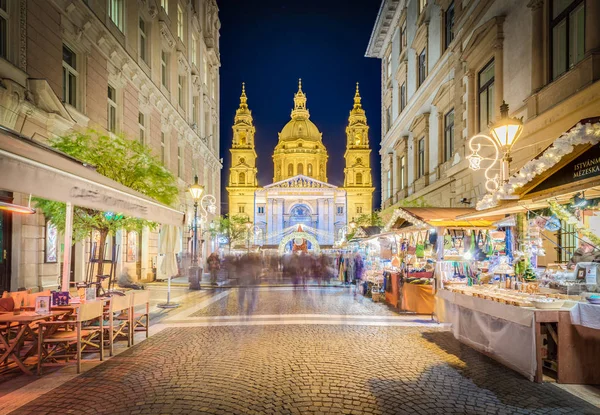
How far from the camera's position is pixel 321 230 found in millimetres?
80375

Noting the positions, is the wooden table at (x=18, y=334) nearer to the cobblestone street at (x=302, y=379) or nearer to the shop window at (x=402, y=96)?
the cobblestone street at (x=302, y=379)

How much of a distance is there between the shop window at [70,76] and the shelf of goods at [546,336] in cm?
1385

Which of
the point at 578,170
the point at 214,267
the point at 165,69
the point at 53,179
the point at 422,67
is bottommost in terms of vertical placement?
the point at 214,267

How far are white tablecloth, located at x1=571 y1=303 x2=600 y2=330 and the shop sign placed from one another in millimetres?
1595

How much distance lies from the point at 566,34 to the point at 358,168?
73.2 meters

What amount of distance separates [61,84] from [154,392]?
1136 cm

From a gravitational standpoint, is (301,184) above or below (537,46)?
above

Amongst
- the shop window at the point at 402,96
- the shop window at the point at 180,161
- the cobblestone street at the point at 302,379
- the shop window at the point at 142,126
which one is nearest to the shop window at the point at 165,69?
the shop window at the point at 180,161

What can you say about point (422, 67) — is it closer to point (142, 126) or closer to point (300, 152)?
point (142, 126)

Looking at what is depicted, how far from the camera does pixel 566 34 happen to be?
33.3 feet

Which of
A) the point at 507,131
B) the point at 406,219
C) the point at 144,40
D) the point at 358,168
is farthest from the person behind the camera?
the point at 358,168

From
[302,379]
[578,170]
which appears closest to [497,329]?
[578,170]

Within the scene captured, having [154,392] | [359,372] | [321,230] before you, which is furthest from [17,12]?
[321,230]

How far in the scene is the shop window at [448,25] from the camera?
18359 mm
